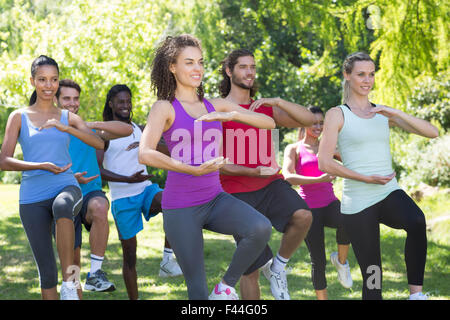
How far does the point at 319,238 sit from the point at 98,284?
96.3 inches

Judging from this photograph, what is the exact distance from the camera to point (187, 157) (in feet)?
14.6

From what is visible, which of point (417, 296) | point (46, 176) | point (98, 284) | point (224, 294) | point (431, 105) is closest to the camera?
point (224, 294)

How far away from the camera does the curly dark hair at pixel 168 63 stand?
463 cm

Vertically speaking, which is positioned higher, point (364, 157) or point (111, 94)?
point (111, 94)

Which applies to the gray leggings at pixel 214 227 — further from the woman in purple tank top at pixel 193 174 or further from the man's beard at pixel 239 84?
the man's beard at pixel 239 84

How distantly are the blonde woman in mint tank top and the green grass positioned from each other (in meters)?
3.14

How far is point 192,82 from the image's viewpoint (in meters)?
4.59

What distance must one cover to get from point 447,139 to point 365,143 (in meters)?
12.1

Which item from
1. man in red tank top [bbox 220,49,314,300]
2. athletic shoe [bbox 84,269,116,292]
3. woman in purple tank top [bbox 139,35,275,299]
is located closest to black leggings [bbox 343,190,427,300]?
man in red tank top [bbox 220,49,314,300]

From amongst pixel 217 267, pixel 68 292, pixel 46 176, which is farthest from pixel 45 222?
pixel 217 267

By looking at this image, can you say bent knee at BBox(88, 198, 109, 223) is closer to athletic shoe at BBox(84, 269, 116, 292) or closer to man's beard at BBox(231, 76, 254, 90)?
athletic shoe at BBox(84, 269, 116, 292)

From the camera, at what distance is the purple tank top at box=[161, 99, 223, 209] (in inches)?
174

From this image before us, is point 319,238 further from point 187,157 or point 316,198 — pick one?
point 187,157
